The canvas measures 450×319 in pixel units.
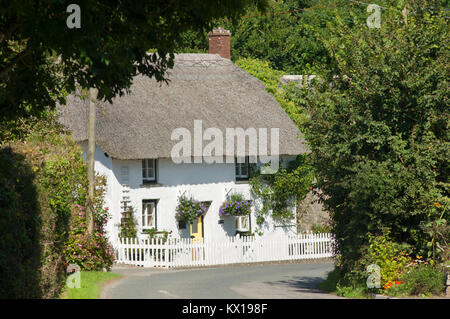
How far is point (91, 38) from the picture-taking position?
9.16 meters

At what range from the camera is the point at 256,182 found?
3572 cm

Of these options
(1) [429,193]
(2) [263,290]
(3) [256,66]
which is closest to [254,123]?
(3) [256,66]

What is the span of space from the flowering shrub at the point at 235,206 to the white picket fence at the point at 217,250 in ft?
3.84

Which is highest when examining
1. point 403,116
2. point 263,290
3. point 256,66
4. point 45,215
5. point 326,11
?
point 326,11

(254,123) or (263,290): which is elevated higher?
(254,123)

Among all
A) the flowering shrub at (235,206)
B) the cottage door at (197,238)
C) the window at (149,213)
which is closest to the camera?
the cottage door at (197,238)

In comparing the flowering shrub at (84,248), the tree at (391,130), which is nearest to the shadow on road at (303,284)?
the tree at (391,130)

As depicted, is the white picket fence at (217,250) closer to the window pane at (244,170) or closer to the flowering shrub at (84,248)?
the window pane at (244,170)

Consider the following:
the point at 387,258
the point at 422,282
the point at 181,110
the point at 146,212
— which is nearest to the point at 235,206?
the point at 146,212

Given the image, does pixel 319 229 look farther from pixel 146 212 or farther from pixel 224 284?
pixel 224 284

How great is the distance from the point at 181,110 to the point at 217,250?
6.89 metres

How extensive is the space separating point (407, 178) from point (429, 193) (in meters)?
0.59

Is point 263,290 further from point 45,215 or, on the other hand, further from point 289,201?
point 289,201

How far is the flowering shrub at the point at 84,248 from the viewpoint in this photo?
79.7ft
